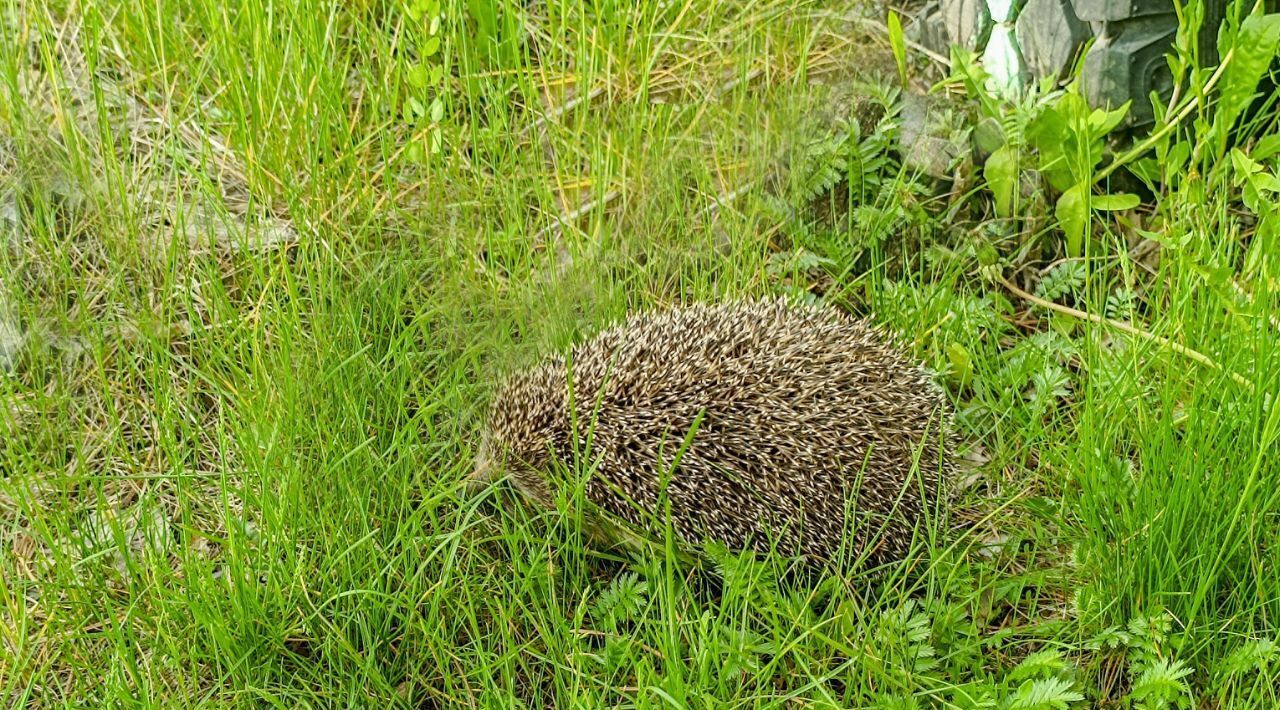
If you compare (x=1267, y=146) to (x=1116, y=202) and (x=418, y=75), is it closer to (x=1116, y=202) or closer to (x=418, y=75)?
(x=1116, y=202)

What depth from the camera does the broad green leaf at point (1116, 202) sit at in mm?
4535

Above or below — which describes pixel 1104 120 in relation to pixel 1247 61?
below

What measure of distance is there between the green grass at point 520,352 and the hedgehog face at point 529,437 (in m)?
0.09

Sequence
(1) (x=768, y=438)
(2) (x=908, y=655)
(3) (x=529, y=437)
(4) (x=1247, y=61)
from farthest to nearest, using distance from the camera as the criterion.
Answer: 1. (4) (x=1247, y=61)
2. (3) (x=529, y=437)
3. (1) (x=768, y=438)
4. (2) (x=908, y=655)

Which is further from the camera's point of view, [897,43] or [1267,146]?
[897,43]

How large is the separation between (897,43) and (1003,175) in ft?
2.18

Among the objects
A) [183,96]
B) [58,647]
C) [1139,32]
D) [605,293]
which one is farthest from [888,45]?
[58,647]

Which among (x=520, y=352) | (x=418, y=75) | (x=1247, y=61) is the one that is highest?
(x=1247, y=61)

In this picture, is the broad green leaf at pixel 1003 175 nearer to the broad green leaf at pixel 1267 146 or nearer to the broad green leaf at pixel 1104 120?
the broad green leaf at pixel 1104 120

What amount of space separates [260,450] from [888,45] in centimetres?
288

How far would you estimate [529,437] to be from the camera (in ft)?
12.8

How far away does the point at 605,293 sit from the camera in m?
4.50

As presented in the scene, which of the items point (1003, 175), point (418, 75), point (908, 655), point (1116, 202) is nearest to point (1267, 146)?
point (1116, 202)

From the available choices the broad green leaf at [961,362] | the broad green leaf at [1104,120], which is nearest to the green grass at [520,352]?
the broad green leaf at [961,362]
